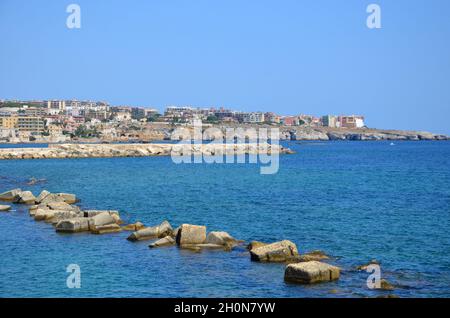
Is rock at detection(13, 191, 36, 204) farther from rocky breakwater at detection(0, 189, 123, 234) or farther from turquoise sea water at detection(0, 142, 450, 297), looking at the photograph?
turquoise sea water at detection(0, 142, 450, 297)

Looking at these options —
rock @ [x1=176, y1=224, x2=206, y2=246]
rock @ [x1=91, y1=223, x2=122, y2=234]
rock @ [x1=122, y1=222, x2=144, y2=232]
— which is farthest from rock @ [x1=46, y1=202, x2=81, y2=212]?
rock @ [x1=176, y1=224, x2=206, y2=246]

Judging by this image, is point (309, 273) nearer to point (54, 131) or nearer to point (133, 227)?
point (133, 227)

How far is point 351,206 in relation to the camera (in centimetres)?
3603

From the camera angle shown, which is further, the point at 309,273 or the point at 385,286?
the point at 309,273

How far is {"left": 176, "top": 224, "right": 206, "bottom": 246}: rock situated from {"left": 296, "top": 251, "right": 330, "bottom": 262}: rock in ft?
13.8

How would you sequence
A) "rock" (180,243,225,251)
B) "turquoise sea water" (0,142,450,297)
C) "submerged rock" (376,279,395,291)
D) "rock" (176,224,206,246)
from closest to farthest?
"submerged rock" (376,279,395,291)
"turquoise sea water" (0,142,450,297)
"rock" (180,243,225,251)
"rock" (176,224,206,246)

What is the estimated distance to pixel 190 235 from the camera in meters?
22.5

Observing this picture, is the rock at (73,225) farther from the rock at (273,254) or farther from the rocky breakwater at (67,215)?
the rock at (273,254)

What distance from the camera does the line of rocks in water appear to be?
Answer: 56.6 feet

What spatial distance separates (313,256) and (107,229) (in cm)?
966

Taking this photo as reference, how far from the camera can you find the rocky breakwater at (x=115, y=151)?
91375 mm

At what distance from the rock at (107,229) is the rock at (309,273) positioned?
34.8 feet

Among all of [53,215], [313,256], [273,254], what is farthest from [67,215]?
[313,256]
